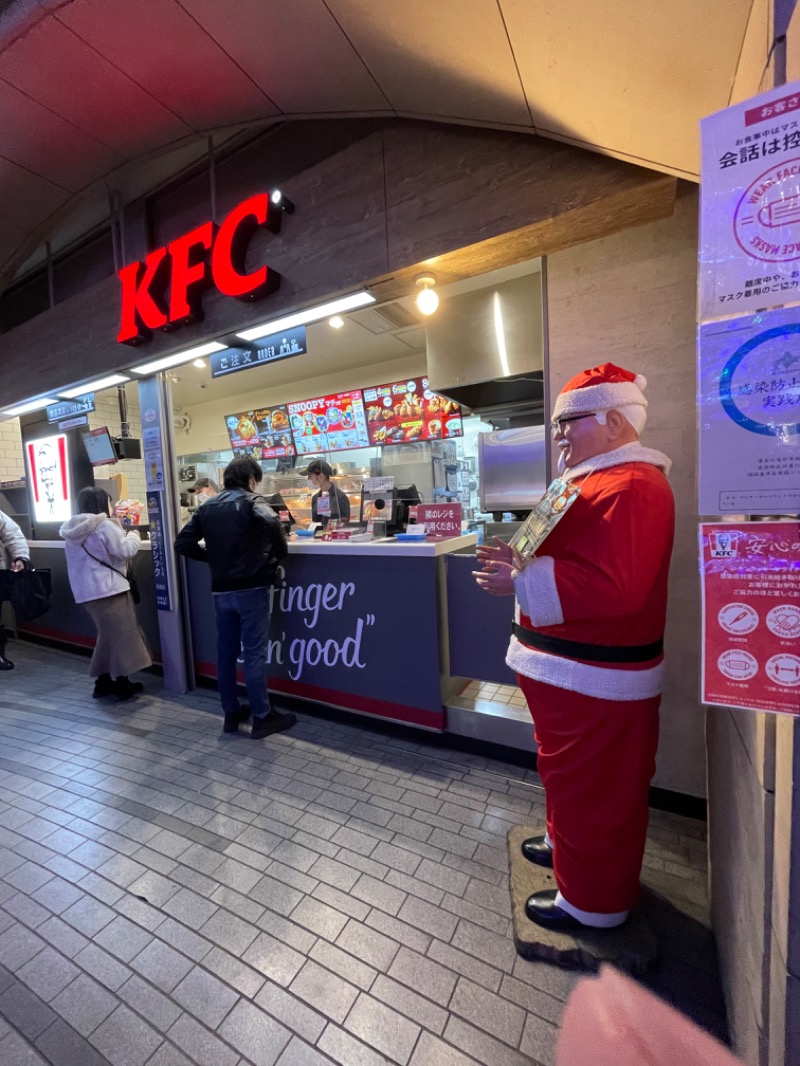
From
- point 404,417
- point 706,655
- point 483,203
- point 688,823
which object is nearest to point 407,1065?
point 706,655

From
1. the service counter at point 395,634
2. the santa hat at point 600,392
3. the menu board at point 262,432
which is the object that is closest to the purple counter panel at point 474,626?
the service counter at point 395,634

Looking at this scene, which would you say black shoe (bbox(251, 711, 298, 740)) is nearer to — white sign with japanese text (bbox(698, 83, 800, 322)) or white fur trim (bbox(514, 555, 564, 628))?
white fur trim (bbox(514, 555, 564, 628))

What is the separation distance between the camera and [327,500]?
4.81 metres

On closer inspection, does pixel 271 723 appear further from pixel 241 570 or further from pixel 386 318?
pixel 386 318

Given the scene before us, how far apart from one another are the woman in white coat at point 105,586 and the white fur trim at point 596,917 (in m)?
3.60

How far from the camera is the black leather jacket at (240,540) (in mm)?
2980

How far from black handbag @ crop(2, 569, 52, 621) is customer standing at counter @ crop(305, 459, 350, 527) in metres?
2.89

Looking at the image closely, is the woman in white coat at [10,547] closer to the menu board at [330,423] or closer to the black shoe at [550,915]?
the menu board at [330,423]

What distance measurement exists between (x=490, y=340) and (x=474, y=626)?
1889 mm

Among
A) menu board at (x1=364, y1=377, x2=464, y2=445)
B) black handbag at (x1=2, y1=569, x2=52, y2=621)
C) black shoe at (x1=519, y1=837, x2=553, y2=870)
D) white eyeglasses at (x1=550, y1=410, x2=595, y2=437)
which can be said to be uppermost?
menu board at (x1=364, y1=377, x2=464, y2=445)

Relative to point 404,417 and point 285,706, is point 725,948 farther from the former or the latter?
point 404,417

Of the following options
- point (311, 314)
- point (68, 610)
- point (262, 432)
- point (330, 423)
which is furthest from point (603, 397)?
point (262, 432)

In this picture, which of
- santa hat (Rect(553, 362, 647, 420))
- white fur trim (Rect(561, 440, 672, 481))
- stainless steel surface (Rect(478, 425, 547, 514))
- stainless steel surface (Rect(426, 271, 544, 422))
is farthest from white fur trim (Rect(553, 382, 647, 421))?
stainless steel surface (Rect(426, 271, 544, 422))

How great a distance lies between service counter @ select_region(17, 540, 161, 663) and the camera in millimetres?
4414
